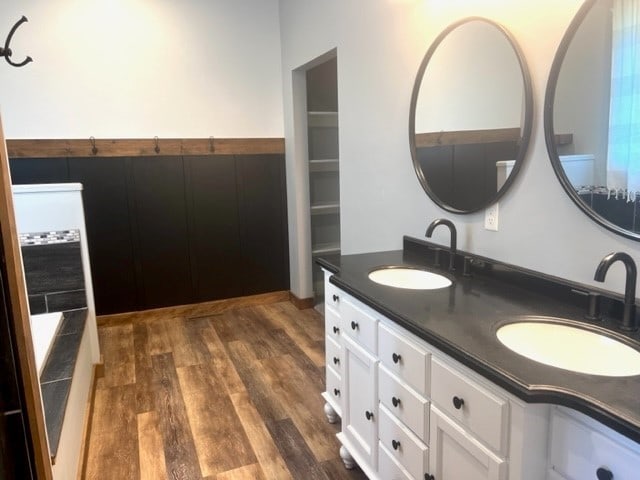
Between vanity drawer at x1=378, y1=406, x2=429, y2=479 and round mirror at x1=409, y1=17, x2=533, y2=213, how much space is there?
0.94 m

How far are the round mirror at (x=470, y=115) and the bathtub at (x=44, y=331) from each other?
6.75 feet

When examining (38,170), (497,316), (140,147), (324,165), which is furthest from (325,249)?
(497,316)

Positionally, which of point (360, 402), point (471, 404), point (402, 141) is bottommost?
point (360, 402)

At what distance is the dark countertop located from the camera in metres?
0.97

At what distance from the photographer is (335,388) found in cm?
229

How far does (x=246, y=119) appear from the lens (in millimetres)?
4250

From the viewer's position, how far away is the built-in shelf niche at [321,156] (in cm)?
428

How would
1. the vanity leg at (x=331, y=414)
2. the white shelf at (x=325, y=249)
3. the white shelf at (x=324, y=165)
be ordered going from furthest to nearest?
1. the white shelf at (x=325, y=249)
2. the white shelf at (x=324, y=165)
3. the vanity leg at (x=331, y=414)

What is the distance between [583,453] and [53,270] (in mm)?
2935

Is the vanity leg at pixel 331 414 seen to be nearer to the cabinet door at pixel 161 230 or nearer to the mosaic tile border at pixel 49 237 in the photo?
the mosaic tile border at pixel 49 237

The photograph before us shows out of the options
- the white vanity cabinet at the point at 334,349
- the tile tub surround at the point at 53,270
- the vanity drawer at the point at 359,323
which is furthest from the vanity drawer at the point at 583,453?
the tile tub surround at the point at 53,270

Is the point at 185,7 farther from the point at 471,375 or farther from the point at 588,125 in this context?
the point at 471,375

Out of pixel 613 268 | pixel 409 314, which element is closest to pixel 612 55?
pixel 613 268

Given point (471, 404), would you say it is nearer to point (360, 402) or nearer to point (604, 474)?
point (604, 474)
